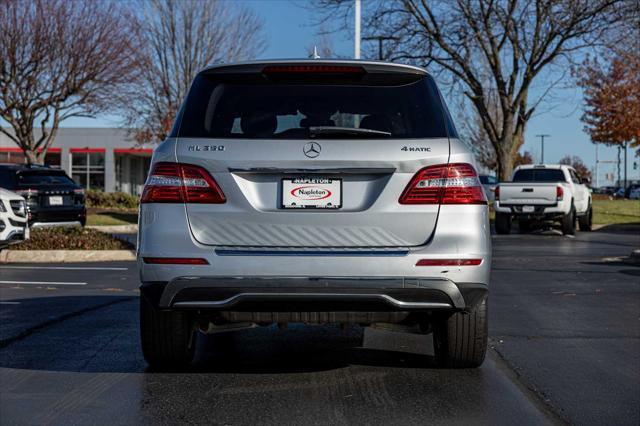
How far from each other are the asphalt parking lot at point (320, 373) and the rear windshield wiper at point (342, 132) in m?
1.50

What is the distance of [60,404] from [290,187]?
175 cm

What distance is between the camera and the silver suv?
14.8 ft

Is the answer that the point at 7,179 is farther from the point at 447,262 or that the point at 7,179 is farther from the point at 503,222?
the point at 447,262

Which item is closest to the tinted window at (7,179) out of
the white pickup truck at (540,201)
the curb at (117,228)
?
the curb at (117,228)

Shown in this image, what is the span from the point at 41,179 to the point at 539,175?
42.2ft

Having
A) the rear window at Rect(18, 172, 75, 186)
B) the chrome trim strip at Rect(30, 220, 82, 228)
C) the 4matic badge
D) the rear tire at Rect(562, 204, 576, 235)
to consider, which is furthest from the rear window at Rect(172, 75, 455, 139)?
the rear tire at Rect(562, 204, 576, 235)

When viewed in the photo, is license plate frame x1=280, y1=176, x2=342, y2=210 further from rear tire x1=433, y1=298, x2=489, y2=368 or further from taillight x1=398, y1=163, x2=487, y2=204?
rear tire x1=433, y1=298, x2=489, y2=368

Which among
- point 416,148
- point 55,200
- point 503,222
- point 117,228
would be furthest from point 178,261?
point 117,228

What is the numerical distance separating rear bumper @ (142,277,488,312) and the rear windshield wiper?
82cm

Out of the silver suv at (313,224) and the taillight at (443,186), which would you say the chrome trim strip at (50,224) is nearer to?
the silver suv at (313,224)

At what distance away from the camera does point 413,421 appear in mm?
4309

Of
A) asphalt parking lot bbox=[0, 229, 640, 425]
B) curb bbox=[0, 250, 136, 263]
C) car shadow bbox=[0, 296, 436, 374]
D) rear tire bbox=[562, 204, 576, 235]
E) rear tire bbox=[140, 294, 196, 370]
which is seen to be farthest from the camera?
rear tire bbox=[562, 204, 576, 235]

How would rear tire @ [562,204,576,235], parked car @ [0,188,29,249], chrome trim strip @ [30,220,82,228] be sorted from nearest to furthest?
parked car @ [0,188,29,249], chrome trim strip @ [30,220,82,228], rear tire @ [562,204,576,235]

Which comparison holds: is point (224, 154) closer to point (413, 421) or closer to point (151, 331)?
point (151, 331)
